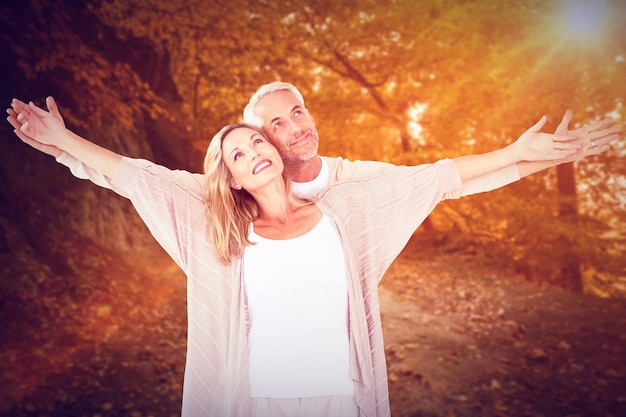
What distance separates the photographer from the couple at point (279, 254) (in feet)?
5.48

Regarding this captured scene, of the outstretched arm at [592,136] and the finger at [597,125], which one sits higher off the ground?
the finger at [597,125]

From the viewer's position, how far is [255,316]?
172 cm

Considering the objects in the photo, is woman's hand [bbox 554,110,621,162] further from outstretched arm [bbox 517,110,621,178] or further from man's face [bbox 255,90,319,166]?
man's face [bbox 255,90,319,166]

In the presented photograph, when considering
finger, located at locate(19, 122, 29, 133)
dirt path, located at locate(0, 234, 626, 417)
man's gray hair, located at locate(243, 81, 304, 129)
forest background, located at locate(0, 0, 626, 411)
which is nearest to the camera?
finger, located at locate(19, 122, 29, 133)

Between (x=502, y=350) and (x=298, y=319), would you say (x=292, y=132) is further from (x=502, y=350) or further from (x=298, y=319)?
(x=502, y=350)

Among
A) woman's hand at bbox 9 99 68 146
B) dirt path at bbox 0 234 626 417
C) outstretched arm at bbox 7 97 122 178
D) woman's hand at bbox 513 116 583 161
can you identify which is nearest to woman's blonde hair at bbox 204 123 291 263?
outstretched arm at bbox 7 97 122 178

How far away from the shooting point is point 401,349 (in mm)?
4824

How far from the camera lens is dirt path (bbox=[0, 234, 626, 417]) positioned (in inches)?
149

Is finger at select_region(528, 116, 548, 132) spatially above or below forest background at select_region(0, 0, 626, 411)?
below

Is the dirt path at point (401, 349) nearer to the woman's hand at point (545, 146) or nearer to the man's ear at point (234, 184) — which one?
the man's ear at point (234, 184)

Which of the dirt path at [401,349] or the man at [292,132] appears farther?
the dirt path at [401,349]

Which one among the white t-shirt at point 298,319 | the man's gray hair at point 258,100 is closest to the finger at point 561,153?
the white t-shirt at point 298,319

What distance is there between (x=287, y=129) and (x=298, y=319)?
2.84 ft

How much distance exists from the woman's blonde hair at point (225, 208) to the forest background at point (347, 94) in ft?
10.9
